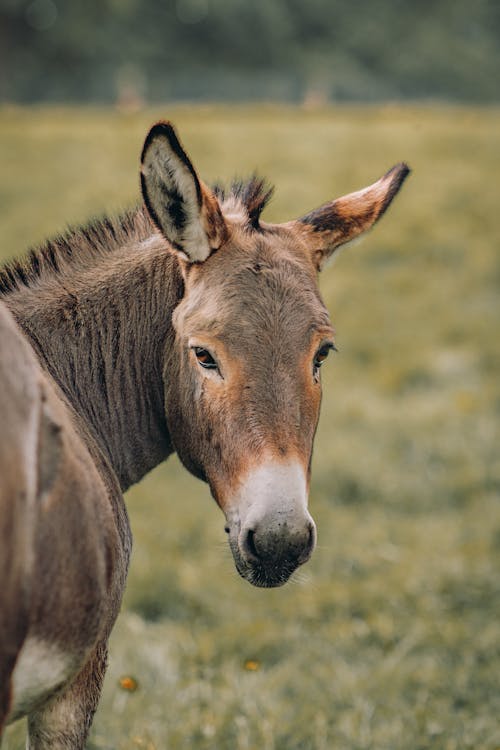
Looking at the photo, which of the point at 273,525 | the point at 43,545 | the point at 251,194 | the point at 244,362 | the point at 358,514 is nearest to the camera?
the point at 43,545

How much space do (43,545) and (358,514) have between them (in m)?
5.17

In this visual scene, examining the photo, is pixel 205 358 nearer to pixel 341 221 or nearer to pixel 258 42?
pixel 341 221

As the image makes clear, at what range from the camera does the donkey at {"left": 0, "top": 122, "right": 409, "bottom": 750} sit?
1985mm

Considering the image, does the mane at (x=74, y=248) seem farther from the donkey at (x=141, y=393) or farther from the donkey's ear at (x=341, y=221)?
the donkey's ear at (x=341, y=221)

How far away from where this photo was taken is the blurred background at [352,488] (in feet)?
14.2

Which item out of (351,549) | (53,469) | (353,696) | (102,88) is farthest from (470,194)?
(102,88)

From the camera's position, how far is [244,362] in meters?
2.60

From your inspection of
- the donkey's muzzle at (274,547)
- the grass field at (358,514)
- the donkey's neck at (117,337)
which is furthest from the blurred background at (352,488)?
the donkey's neck at (117,337)

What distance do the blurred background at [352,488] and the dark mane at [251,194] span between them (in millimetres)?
129

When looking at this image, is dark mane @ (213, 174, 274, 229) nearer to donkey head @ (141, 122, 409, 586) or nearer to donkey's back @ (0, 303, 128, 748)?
donkey head @ (141, 122, 409, 586)

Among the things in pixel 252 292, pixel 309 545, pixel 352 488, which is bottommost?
pixel 352 488

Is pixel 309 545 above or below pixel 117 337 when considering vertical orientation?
below

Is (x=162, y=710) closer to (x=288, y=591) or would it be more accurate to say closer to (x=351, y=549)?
(x=288, y=591)

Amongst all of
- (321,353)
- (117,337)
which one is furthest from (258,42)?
(321,353)
